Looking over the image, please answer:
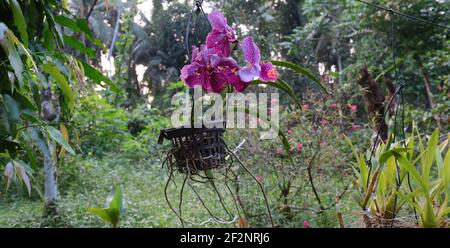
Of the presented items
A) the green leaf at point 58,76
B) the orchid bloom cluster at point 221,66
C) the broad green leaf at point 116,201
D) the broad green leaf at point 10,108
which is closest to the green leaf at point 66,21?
the green leaf at point 58,76

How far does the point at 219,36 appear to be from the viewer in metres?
Result: 0.70

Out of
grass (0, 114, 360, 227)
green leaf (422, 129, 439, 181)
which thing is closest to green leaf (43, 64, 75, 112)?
green leaf (422, 129, 439, 181)

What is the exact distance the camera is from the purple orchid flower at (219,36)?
2.32 feet

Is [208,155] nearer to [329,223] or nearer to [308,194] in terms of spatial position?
[329,223]

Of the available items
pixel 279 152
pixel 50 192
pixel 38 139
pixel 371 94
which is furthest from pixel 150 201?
pixel 38 139

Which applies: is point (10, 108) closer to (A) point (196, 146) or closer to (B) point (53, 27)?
(B) point (53, 27)

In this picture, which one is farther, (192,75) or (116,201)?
(192,75)

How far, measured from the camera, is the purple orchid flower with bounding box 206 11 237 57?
71 cm

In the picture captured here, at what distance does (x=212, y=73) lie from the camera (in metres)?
0.69

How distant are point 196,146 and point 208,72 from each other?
0.14 metres

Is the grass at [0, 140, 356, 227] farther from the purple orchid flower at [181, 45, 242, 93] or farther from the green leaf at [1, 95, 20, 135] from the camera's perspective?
the green leaf at [1, 95, 20, 135]

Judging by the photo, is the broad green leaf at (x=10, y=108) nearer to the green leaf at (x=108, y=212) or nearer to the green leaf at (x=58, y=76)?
the green leaf at (x=58, y=76)

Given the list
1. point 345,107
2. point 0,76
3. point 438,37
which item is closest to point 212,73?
point 0,76
